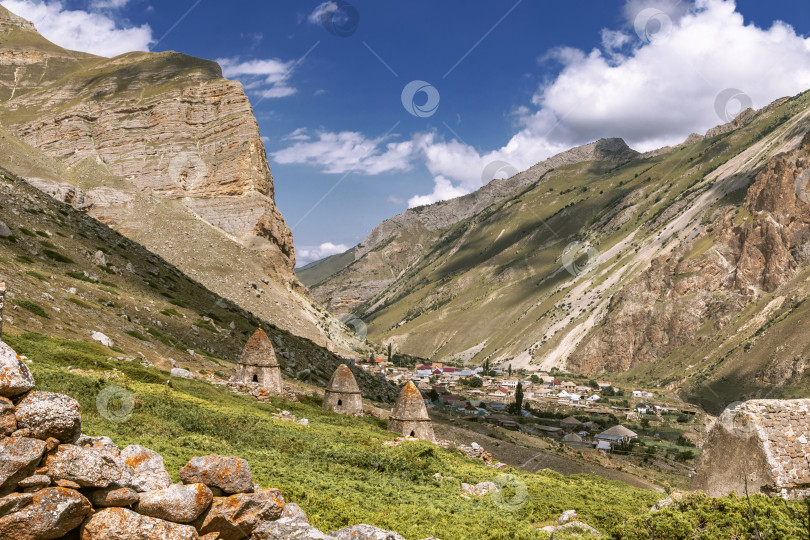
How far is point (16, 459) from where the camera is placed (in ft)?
20.2

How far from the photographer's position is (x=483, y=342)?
19838 centimetres

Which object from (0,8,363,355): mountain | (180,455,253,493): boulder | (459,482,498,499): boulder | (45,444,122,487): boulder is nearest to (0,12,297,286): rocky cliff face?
(0,8,363,355): mountain

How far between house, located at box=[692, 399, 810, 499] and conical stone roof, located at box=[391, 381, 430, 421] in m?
17.9

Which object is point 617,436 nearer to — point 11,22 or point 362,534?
point 362,534

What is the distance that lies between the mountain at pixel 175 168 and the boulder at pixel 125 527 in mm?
67987

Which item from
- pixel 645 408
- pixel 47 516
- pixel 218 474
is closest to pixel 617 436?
pixel 645 408

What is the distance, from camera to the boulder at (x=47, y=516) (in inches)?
241

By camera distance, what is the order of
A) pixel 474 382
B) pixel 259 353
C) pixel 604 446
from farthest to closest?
pixel 474 382
pixel 604 446
pixel 259 353

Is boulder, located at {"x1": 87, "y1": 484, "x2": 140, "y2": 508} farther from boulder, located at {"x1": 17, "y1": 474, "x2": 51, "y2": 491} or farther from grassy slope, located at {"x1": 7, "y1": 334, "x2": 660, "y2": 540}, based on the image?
grassy slope, located at {"x1": 7, "y1": 334, "x2": 660, "y2": 540}

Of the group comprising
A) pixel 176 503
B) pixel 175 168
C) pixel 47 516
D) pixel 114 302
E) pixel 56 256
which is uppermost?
pixel 175 168

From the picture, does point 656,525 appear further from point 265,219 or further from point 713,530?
point 265,219

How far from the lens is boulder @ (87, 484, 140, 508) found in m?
6.85

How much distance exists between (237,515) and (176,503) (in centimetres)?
97

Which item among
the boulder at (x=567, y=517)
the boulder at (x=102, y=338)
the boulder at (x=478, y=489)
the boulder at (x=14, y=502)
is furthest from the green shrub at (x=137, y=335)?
the boulder at (x=14, y=502)
